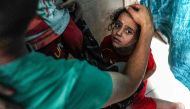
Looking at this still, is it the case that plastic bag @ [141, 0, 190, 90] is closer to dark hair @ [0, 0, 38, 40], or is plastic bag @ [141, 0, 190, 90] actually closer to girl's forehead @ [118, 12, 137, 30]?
girl's forehead @ [118, 12, 137, 30]

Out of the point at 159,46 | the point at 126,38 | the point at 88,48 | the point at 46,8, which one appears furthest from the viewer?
the point at 159,46

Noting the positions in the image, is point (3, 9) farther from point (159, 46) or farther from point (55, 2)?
point (159, 46)

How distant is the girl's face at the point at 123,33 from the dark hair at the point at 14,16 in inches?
33.7

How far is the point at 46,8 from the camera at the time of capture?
2.99ft

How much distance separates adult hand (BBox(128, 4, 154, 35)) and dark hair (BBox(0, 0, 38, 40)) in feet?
2.09

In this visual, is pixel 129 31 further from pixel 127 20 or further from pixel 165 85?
pixel 165 85

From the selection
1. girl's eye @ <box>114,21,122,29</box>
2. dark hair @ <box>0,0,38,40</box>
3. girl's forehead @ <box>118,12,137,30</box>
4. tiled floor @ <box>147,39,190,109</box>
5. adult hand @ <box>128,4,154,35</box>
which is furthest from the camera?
tiled floor @ <box>147,39,190,109</box>

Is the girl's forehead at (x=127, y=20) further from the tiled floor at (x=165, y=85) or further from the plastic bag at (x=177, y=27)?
the tiled floor at (x=165, y=85)

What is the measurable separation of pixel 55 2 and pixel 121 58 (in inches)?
18.6

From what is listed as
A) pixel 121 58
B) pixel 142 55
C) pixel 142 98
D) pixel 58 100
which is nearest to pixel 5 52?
pixel 58 100

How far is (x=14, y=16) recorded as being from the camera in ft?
1.58

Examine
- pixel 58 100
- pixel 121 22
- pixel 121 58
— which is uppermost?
pixel 58 100

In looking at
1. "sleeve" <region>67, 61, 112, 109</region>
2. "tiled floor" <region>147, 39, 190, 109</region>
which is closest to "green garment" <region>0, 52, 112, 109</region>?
"sleeve" <region>67, 61, 112, 109</region>

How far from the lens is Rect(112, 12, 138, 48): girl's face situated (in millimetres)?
1341
